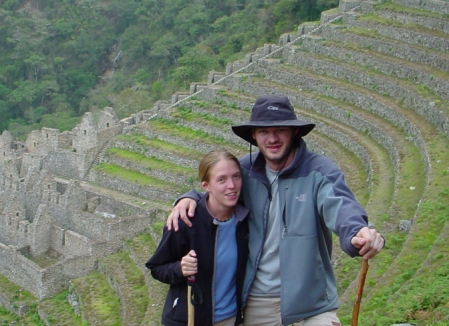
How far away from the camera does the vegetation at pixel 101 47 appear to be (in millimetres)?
37031

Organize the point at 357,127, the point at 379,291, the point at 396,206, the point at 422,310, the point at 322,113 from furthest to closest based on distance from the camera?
the point at 322,113
the point at 357,127
the point at 396,206
the point at 379,291
the point at 422,310

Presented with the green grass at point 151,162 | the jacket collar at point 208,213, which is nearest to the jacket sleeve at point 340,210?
the jacket collar at point 208,213

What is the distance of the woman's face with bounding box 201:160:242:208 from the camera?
508 cm

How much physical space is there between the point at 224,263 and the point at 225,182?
543mm

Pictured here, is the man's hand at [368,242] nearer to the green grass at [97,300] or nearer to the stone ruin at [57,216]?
the green grass at [97,300]

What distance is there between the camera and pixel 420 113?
16.4m

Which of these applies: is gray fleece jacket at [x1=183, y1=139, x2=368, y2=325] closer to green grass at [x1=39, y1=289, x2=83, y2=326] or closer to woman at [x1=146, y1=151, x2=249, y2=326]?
woman at [x1=146, y1=151, x2=249, y2=326]

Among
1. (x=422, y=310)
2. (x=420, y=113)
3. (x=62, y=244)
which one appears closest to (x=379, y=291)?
(x=422, y=310)

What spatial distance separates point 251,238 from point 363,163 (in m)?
10.8

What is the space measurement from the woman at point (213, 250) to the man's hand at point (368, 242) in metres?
0.98

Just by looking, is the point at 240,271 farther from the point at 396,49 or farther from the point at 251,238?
the point at 396,49

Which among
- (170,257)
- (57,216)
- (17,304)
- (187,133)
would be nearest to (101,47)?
(187,133)

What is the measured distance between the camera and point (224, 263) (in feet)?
17.0

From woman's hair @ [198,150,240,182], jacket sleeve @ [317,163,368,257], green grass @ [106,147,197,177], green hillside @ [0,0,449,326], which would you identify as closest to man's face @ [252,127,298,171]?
woman's hair @ [198,150,240,182]
